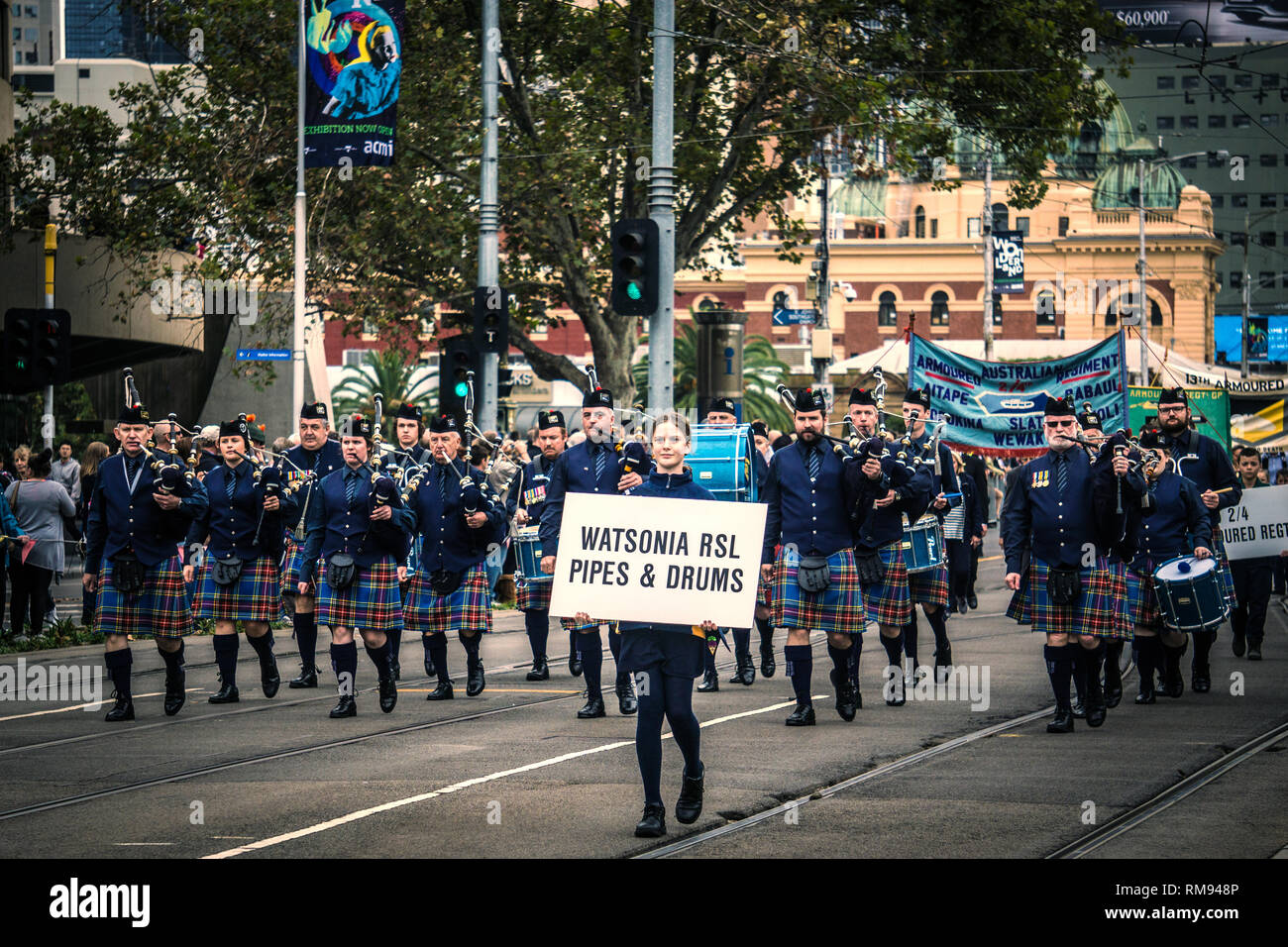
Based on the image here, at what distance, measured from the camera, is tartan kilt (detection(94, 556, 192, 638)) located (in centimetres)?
1189

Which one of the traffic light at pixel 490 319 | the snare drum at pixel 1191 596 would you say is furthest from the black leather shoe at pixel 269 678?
the traffic light at pixel 490 319

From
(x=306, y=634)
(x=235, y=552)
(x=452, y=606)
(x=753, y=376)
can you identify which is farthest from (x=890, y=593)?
(x=753, y=376)

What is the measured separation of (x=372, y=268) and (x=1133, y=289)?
6341cm

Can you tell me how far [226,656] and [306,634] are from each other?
80cm

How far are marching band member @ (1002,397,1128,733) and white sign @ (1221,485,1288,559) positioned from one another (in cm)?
450

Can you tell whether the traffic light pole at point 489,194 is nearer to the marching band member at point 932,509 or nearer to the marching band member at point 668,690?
the marching band member at point 932,509

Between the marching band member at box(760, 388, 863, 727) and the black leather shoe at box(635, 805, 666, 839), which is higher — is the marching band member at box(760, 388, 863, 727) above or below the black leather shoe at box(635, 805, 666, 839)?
above

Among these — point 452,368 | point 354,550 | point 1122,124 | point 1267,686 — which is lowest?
point 1267,686

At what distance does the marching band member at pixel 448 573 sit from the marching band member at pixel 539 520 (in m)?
0.65

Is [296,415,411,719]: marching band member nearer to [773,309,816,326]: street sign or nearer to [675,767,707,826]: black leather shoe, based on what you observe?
[675,767,707,826]: black leather shoe

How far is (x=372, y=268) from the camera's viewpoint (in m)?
28.4

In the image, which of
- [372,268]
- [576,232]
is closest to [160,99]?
[372,268]

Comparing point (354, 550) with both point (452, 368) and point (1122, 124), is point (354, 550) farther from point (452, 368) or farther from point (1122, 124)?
point (1122, 124)

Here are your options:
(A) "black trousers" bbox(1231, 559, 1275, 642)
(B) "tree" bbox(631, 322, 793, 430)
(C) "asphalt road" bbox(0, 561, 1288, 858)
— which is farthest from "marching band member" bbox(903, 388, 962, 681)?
(B) "tree" bbox(631, 322, 793, 430)
